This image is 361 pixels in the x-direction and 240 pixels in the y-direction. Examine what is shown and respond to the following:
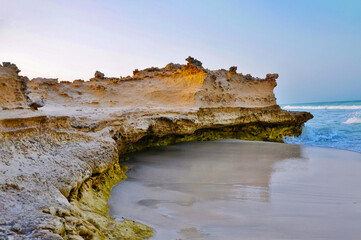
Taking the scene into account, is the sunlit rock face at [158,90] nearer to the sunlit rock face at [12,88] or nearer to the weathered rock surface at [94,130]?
the weathered rock surface at [94,130]

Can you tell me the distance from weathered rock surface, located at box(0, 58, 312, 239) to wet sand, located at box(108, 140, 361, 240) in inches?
13.2

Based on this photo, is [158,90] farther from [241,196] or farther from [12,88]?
[241,196]

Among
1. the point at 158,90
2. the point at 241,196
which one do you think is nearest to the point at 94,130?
the point at 241,196

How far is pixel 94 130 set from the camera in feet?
13.1


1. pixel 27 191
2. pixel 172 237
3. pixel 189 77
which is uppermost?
pixel 189 77

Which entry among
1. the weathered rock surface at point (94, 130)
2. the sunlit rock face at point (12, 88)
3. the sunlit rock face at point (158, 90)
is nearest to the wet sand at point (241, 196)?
the weathered rock surface at point (94, 130)

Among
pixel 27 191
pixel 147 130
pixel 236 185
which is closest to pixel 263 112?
pixel 147 130

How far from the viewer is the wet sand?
233 cm

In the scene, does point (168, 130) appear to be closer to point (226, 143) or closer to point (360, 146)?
point (226, 143)

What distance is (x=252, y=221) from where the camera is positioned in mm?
2471

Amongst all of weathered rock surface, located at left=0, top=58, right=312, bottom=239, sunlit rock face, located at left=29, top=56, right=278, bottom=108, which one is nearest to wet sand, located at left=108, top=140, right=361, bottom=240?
weathered rock surface, located at left=0, top=58, right=312, bottom=239

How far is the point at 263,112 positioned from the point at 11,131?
692 centimetres

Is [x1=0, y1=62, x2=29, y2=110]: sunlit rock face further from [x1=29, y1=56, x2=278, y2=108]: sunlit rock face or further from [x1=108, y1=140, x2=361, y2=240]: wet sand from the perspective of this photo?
[x1=29, y1=56, x2=278, y2=108]: sunlit rock face

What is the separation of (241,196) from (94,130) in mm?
2342
